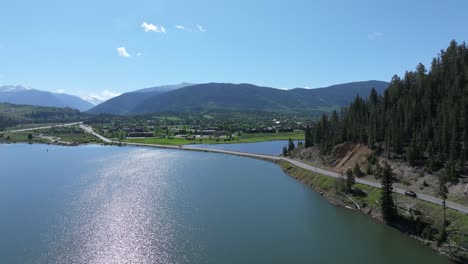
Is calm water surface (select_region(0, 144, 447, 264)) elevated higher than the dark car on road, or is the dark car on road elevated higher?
the dark car on road

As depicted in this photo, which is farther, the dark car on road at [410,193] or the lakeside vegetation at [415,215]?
the dark car on road at [410,193]

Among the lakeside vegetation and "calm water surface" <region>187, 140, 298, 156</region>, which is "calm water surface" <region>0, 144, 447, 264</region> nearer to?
the lakeside vegetation

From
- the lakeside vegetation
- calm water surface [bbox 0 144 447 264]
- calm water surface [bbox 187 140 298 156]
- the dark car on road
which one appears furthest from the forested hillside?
calm water surface [bbox 187 140 298 156]

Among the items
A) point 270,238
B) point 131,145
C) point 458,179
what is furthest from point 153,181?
point 131,145

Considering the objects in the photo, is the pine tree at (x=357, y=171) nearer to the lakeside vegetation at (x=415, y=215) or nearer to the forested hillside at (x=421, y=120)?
the lakeside vegetation at (x=415, y=215)

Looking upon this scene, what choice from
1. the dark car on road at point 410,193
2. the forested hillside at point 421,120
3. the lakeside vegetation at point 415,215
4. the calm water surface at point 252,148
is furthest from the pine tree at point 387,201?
the calm water surface at point 252,148
